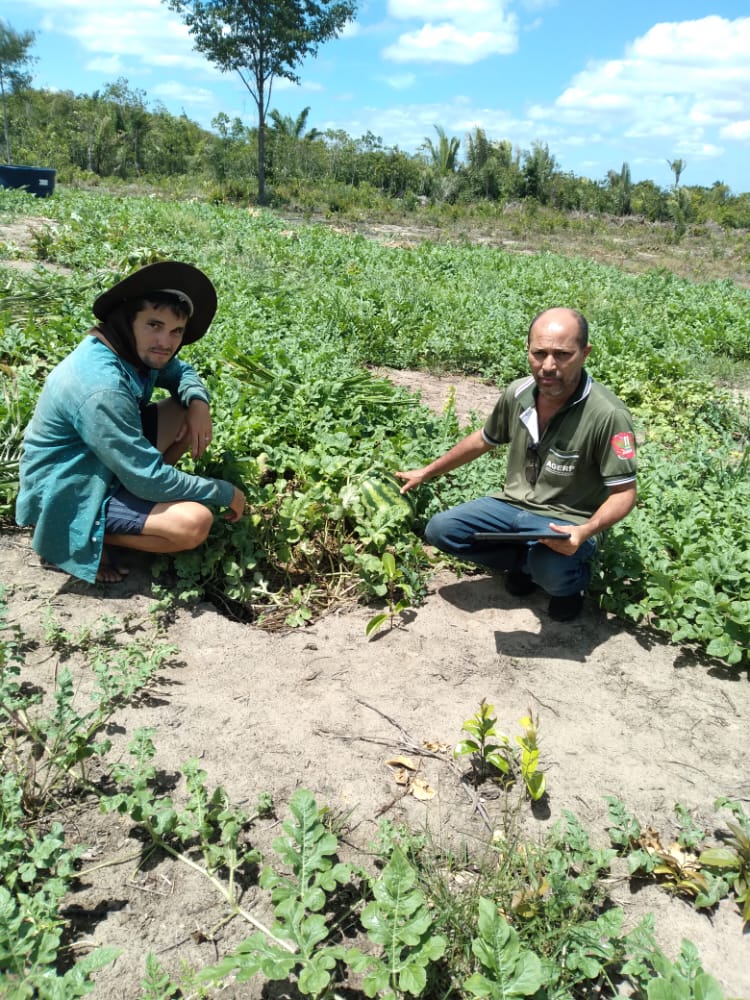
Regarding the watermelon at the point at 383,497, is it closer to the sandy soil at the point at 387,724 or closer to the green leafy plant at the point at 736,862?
the sandy soil at the point at 387,724

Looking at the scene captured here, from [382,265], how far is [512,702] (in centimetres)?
820

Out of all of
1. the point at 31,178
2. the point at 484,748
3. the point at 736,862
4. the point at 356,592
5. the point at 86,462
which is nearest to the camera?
the point at 736,862

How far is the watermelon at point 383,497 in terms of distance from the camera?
12.4ft

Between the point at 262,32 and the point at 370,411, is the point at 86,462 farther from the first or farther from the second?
the point at 262,32

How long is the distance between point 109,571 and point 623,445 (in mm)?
2284

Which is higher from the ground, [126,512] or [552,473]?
[552,473]

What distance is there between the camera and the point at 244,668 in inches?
120

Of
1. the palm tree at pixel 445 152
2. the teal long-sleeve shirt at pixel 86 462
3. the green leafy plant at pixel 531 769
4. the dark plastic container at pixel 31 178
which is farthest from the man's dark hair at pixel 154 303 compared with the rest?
the palm tree at pixel 445 152

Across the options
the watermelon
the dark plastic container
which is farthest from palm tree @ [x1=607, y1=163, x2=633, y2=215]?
the watermelon

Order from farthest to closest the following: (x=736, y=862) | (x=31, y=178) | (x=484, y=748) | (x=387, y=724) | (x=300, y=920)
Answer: (x=31, y=178) < (x=387, y=724) < (x=484, y=748) < (x=736, y=862) < (x=300, y=920)

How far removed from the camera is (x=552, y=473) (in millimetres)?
3375

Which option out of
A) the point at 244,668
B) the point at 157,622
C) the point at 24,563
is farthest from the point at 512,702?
the point at 24,563

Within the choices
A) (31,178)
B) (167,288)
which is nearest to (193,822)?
(167,288)

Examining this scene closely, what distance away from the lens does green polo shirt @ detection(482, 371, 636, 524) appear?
3123mm
